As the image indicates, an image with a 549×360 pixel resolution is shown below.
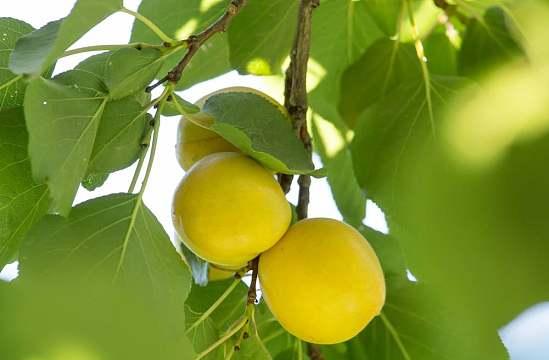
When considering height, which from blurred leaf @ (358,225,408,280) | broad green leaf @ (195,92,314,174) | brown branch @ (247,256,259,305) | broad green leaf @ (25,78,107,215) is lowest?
blurred leaf @ (358,225,408,280)

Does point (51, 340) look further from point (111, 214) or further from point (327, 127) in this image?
point (327, 127)

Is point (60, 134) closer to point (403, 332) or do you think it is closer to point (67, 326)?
point (67, 326)

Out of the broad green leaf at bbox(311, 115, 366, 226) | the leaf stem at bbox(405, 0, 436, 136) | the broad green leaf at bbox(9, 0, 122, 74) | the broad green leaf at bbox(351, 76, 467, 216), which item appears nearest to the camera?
the broad green leaf at bbox(9, 0, 122, 74)

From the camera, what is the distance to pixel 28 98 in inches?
28.5

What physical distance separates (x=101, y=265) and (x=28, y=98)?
20 cm

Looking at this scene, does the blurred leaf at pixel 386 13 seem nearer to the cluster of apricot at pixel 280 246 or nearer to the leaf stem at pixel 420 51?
the leaf stem at pixel 420 51

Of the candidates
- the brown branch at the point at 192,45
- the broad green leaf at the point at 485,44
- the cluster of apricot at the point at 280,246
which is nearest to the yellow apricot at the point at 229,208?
the cluster of apricot at the point at 280,246

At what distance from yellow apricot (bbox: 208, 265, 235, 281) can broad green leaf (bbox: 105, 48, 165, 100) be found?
366 mm

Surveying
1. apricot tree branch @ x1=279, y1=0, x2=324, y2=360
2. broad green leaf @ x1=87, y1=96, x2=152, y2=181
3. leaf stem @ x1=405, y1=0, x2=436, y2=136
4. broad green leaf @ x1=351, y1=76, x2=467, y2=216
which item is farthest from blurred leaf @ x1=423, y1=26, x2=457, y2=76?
broad green leaf @ x1=87, y1=96, x2=152, y2=181

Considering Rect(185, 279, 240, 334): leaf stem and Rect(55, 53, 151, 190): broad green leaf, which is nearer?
Rect(55, 53, 151, 190): broad green leaf

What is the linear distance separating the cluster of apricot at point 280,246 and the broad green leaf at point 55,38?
0.22 m

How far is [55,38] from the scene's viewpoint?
711mm

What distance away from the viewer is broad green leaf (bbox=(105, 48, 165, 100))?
2.78 ft

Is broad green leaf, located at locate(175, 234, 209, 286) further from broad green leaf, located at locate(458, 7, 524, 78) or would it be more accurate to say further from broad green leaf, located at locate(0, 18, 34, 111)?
broad green leaf, located at locate(458, 7, 524, 78)
